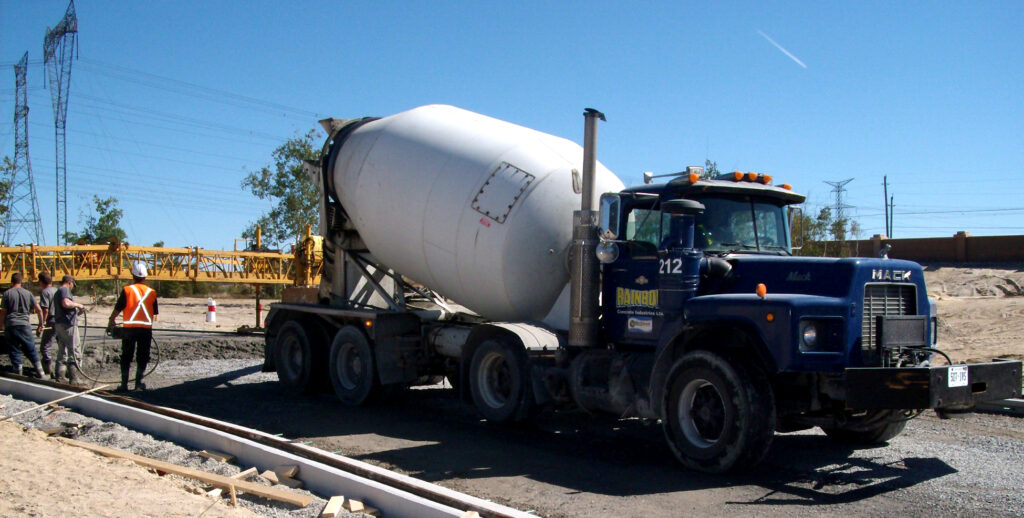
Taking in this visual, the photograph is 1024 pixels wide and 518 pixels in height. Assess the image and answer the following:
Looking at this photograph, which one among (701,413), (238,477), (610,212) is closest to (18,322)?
(238,477)

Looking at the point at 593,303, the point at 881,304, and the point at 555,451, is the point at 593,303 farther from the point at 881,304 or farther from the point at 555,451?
the point at 881,304

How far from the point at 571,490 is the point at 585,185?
334cm

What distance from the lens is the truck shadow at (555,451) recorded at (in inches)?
262

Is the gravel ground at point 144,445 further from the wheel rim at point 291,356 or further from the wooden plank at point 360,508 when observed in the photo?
the wheel rim at point 291,356

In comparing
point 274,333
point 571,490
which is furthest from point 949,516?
point 274,333

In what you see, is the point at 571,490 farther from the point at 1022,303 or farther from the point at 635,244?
the point at 1022,303

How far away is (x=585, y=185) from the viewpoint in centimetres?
866

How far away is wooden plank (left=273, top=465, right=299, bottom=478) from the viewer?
6.46 meters

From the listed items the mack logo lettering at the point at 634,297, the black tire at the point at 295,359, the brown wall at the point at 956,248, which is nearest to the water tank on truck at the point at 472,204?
the mack logo lettering at the point at 634,297

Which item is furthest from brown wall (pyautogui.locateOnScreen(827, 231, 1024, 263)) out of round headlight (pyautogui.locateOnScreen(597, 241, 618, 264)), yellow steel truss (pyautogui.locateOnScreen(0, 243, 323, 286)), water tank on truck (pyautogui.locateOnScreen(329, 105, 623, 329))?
round headlight (pyautogui.locateOnScreen(597, 241, 618, 264))

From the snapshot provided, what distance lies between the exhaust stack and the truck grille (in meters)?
2.66

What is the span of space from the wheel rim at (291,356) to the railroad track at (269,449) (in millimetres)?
2791

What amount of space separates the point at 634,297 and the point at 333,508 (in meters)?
3.82

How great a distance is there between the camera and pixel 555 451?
26.6 ft
